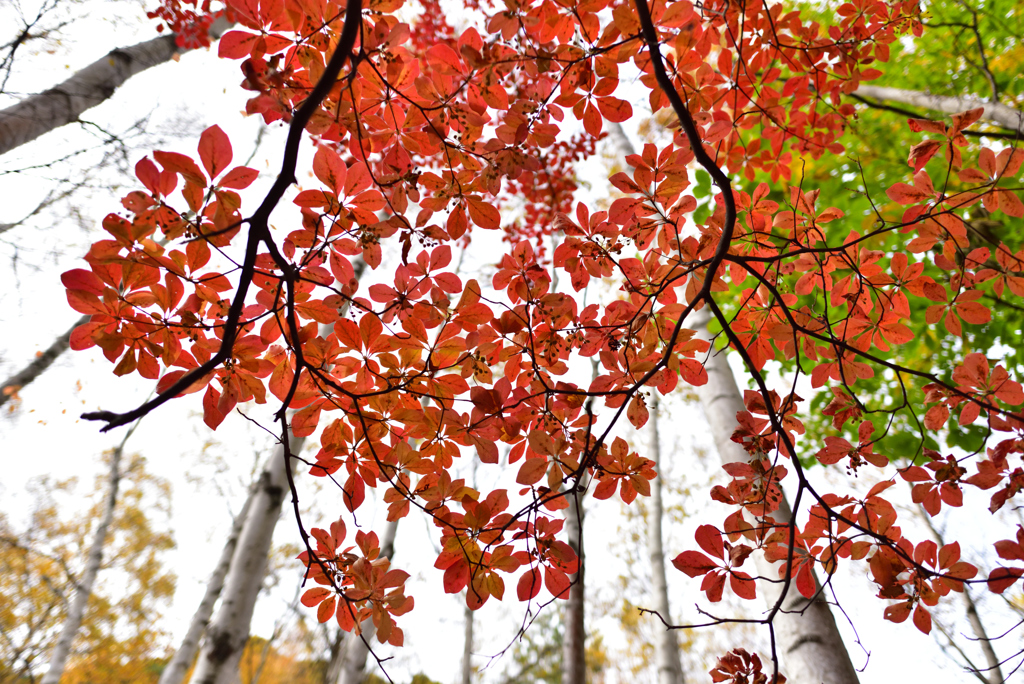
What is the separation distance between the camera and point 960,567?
3.89ft

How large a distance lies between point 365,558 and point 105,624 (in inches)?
675

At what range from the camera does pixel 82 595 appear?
20.1ft

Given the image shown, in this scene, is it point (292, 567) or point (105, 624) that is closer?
point (292, 567)

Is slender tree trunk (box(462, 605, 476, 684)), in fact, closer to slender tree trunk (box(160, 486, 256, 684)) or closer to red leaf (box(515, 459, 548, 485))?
slender tree trunk (box(160, 486, 256, 684))

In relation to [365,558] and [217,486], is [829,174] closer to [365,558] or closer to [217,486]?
[365,558]

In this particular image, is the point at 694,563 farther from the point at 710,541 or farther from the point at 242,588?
the point at 242,588

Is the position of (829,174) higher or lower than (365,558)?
higher

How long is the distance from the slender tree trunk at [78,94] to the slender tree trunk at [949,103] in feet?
16.2

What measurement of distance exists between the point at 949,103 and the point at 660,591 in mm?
5618

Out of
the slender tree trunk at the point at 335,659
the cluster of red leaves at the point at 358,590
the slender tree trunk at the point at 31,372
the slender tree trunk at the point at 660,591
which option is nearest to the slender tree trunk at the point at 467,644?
the slender tree trunk at the point at 335,659

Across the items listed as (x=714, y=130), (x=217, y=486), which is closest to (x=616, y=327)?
(x=714, y=130)

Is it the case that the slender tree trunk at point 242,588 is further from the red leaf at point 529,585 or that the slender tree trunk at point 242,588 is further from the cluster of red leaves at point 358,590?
the red leaf at point 529,585

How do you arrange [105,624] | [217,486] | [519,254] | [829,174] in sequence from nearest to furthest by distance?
1. [519,254]
2. [829,174]
3. [217,486]
4. [105,624]

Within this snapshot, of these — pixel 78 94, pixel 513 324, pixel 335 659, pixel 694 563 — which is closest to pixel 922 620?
pixel 694 563
